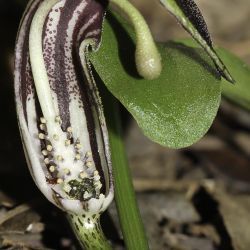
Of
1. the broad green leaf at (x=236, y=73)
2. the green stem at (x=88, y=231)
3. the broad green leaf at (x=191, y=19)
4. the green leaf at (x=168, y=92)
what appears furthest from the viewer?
the broad green leaf at (x=236, y=73)

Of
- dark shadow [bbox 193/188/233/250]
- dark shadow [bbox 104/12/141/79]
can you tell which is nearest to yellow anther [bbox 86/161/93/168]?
dark shadow [bbox 104/12/141/79]

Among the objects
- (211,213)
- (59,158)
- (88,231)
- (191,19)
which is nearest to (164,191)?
(211,213)

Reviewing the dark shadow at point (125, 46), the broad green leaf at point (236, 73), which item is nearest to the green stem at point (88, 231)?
the dark shadow at point (125, 46)

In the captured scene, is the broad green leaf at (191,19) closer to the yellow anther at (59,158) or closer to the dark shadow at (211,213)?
the yellow anther at (59,158)

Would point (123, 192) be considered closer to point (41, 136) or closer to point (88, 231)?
point (88, 231)

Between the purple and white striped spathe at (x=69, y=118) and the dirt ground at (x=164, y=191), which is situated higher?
the purple and white striped spathe at (x=69, y=118)

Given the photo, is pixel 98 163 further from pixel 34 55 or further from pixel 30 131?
pixel 34 55
